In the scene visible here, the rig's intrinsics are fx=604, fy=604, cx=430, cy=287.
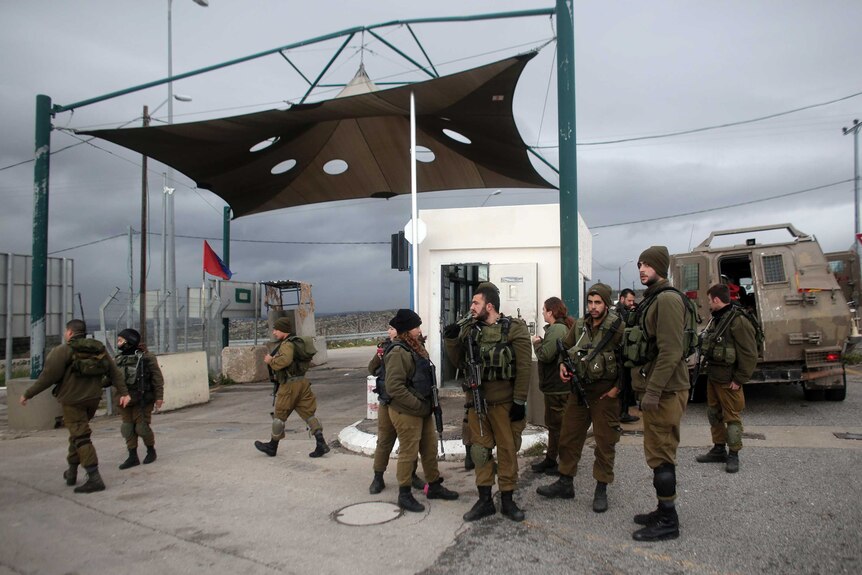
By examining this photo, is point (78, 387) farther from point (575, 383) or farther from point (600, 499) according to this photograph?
point (600, 499)

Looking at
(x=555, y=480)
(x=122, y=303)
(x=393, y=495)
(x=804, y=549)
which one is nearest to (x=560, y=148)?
(x=555, y=480)

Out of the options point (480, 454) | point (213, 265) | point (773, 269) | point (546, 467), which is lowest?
point (546, 467)

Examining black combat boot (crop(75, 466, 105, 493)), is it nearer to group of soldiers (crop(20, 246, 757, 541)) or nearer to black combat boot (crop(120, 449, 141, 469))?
group of soldiers (crop(20, 246, 757, 541))

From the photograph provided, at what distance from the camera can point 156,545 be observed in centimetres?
451

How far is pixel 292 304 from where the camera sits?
719 inches

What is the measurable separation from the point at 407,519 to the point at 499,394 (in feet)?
4.17

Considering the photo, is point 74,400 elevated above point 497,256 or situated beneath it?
situated beneath

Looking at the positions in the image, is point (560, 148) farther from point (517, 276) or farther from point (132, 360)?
point (132, 360)

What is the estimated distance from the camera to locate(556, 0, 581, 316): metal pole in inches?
313

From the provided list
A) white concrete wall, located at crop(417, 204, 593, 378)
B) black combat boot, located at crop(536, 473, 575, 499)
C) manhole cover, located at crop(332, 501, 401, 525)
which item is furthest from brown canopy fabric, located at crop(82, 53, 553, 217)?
manhole cover, located at crop(332, 501, 401, 525)

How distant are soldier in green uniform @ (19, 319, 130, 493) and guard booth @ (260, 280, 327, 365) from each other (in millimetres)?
10623

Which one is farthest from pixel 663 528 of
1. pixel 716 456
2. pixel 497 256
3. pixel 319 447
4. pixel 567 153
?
pixel 497 256

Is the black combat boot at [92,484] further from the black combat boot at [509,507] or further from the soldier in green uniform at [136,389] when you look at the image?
the black combat boot at [509,507]

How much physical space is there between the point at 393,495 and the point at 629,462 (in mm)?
2474
